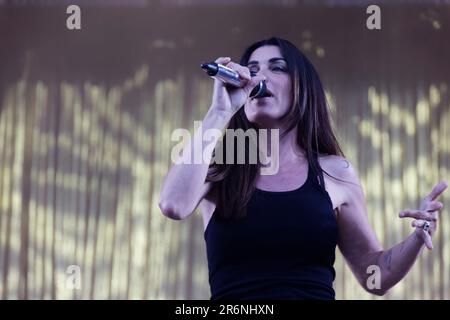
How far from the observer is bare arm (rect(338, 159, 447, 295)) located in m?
1.12

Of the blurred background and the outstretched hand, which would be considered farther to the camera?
the blurred background

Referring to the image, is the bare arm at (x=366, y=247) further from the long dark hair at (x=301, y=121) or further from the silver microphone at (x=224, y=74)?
the silver microphone at (x=224, y=74)

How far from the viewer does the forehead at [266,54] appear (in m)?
1.27

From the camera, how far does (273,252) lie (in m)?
1.04

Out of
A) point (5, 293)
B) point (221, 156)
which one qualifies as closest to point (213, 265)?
point (221, 156)

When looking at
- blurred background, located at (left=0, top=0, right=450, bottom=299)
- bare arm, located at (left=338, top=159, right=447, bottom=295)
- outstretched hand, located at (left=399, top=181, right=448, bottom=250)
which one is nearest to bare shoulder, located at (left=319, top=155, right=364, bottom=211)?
bare arm, located at (left=338, top=159, right=447, bottom=295)

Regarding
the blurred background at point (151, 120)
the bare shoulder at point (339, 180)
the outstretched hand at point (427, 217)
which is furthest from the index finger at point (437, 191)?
the blurred background at point (151, 120)

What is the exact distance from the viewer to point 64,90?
389 centimetres

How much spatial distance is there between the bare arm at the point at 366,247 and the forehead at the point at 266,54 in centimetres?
23

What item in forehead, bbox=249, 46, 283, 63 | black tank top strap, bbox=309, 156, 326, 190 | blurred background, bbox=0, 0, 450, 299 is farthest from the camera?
blurred background, bbox=0, 0, 450, 299

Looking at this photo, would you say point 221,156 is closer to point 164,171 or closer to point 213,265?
point 213,265

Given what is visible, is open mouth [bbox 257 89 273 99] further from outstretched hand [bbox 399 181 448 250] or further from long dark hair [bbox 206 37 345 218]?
outstretched hand [bbox 399 181 448 250]

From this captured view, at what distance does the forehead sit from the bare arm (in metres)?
0.23

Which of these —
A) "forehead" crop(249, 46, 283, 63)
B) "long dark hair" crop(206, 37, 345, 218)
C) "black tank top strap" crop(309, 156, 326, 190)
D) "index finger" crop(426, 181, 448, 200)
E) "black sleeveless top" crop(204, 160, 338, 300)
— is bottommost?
"black sleeveless top" crop(204, 160, 338, 300)
